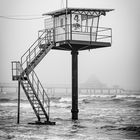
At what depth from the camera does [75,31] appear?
2580cm

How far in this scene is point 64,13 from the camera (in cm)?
2644

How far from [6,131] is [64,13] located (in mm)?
10006

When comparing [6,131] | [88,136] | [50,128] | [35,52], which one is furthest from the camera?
[35,52]

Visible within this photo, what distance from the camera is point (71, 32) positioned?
25422 mm

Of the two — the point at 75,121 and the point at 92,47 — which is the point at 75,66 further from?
the point at 75,121

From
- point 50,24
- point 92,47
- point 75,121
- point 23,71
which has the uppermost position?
point 50,24

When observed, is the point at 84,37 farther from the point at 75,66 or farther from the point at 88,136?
the point at 88,136

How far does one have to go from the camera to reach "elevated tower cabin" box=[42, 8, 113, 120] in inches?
1011

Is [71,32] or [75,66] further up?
[71,32]

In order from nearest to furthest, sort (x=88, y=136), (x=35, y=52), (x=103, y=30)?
1. (x=88, y=136)
2. (x=35, y=52)
3. (x=103, y=30)

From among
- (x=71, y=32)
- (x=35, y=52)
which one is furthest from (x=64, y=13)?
(x=35, y=52)

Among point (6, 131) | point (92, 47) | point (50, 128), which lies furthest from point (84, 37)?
point (6, 131)

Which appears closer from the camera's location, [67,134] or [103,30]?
[67,134]

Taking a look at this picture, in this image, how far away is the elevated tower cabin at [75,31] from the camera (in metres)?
25.7
